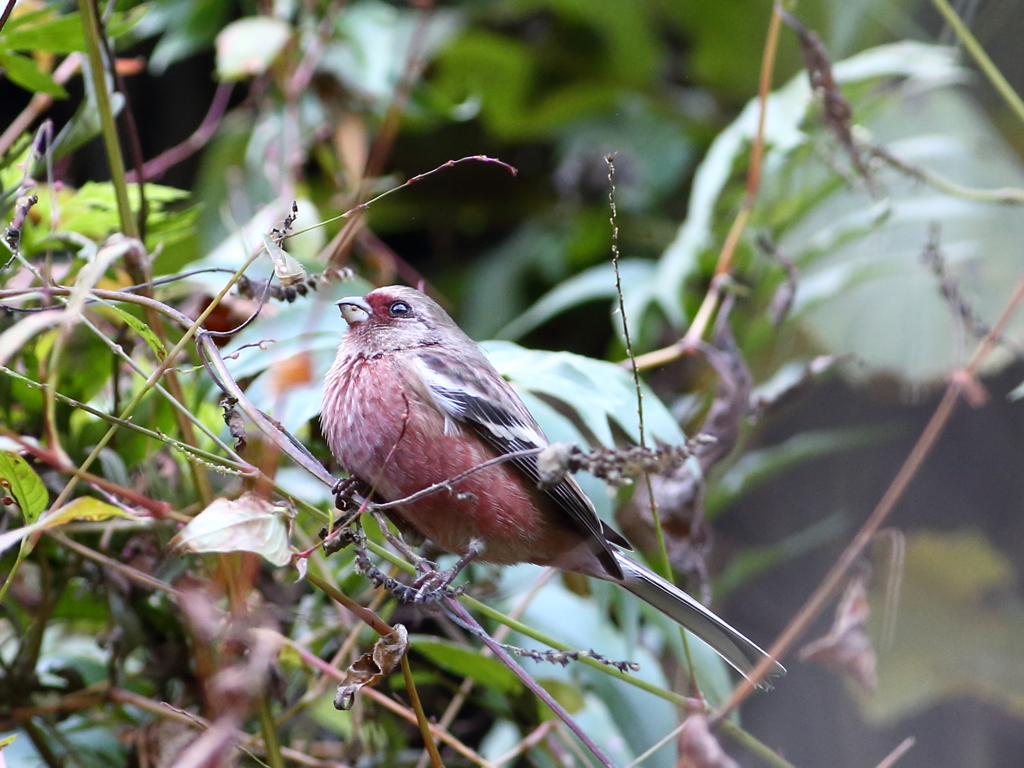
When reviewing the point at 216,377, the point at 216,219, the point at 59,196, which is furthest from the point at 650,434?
the point at 216,219

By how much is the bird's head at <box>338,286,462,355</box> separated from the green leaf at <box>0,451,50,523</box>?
64 cm

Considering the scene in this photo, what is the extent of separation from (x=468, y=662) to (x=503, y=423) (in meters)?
0.51

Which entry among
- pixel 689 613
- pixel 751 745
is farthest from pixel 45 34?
pixel 751 745

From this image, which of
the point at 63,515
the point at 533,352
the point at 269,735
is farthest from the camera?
the point at 533,352

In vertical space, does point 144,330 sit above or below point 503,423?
above

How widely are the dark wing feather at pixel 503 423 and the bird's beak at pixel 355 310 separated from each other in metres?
0.18

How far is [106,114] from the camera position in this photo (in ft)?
4.70

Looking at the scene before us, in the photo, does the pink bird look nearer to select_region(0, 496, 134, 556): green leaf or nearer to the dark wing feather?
the dark wing feather

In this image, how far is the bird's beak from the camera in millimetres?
1736

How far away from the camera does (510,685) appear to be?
1845 mm

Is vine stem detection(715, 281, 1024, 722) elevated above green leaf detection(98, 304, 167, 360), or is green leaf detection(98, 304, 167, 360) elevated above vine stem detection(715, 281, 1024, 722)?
green leaf detection(98, 304, 167, 360)

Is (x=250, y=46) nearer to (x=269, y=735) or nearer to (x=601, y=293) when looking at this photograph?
(x=601, y=293)

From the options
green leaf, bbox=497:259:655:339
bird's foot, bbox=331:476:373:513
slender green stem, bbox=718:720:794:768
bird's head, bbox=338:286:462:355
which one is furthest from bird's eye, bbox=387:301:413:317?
green leaf, bbox=497:259:655:339

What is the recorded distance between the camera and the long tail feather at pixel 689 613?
5.13ft
